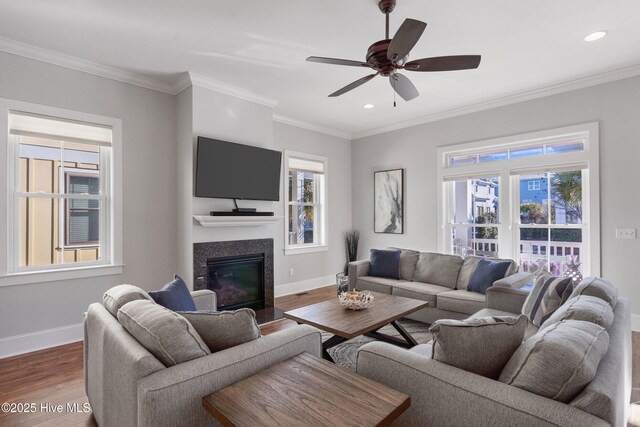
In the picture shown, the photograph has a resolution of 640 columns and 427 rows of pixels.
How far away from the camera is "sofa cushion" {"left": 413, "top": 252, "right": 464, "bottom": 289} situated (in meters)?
3.92

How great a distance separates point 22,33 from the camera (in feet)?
9.33

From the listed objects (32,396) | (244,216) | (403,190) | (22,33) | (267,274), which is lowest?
(32,396)

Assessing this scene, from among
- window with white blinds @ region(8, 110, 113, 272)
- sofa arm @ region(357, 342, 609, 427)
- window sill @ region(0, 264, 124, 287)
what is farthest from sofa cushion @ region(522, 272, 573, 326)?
window with white blinds @ region(8, 110, 113, 272)

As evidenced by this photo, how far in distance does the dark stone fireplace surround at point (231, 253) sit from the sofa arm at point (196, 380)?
8.02ft

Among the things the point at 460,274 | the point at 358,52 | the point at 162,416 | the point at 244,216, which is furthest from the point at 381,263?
the point at 162,416

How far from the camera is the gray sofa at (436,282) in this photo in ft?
10.9

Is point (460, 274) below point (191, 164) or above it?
below

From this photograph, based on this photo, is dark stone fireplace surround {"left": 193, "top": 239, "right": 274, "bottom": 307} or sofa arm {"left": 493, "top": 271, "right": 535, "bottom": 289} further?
dark stone fireplace surround {"left": 193, "top": 239, "right": 274, "bottom": 307}

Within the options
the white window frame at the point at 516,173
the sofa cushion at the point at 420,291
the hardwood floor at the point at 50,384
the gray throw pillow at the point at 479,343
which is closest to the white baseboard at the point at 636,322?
the hardwood floor at the point at 50,384

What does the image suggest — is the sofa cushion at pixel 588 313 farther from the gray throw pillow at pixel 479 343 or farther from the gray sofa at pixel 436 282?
the gray sofa at pixel 436 282

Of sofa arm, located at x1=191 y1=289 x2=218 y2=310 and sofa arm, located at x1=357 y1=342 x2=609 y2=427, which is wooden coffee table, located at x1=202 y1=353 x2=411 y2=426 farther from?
sofa arm, located at x1=191 y1=289 x2=218 y2=310

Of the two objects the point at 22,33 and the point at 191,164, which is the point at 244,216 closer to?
the point at 191,164

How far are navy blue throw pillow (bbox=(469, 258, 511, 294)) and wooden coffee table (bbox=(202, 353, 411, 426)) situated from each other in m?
2.63

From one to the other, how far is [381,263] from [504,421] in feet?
10.9
